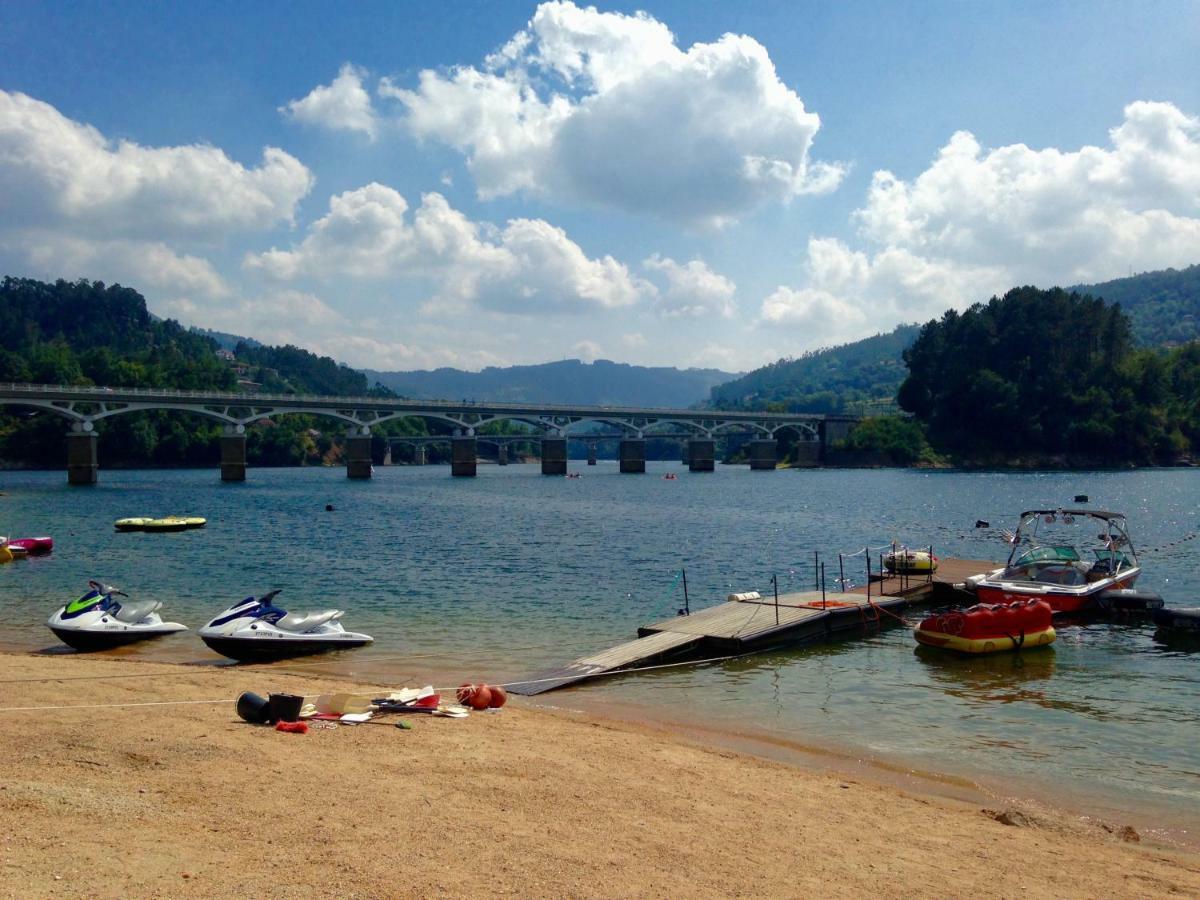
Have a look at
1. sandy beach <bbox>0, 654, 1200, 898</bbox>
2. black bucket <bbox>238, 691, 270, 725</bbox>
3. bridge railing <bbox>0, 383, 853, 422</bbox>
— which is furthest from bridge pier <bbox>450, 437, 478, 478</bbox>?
black bucket <bbox>238, 691, 270, 725</bbox>

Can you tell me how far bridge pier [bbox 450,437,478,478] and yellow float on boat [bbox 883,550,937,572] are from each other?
430ft

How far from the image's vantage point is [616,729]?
51.3ft

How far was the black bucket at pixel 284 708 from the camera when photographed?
13828mm

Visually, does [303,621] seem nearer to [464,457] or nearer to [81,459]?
[81,459]

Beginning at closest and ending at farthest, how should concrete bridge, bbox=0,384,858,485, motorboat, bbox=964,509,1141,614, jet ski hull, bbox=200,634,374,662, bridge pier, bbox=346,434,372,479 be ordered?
jet ski hull, bbox=200,634,374,662 < motorboat, bbox=964,509,1141,614 < concrete bridge, bbox=0,384,858,485 < bridge pier, bbox=346,434,372,479

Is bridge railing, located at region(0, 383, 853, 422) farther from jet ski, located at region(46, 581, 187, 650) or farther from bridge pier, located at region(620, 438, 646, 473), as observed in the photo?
jet ski, located at region(46, 581, 187, 650)

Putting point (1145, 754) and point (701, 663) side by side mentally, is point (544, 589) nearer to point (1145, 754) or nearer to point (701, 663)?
point (701, 663)

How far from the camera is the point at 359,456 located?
15000 cm

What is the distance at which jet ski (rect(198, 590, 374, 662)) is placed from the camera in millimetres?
22094

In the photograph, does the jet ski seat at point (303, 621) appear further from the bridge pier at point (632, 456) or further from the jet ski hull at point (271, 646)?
the bridge pier at point (632, 456)

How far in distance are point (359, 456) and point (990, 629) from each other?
447ft

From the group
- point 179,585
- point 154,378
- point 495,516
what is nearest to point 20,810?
point 179,585

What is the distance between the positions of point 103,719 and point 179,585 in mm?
24477

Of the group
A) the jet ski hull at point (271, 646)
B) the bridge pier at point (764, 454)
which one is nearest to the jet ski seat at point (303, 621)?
the jet ski hull at point (271, 646)
